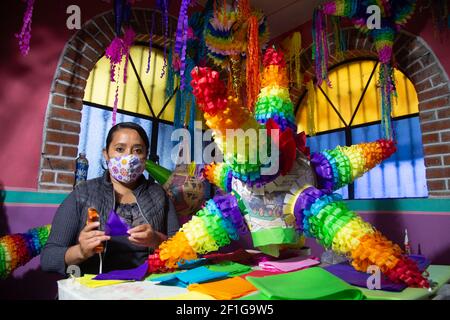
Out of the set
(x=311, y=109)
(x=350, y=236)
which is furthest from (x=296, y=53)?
(x=350, y=236)

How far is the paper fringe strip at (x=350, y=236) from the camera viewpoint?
54 centimetres

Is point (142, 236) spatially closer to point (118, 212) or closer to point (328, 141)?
point (118, 212)

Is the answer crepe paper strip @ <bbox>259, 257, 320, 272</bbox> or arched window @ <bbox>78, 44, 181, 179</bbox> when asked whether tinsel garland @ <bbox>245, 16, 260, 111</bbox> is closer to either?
arched window @ <bbox>78, 44, 181, 179</bbox>

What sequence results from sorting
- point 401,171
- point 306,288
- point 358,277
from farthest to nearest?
point 401,171 → point 358,277 → point 306,288

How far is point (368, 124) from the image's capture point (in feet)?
6.59

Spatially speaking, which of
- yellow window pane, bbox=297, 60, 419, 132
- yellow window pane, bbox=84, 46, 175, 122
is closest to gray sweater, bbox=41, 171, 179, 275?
yellow window pane, bbox=84, 46, 175, 122

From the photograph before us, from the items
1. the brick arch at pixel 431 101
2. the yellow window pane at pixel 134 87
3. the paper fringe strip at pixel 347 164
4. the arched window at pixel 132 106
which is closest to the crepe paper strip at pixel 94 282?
the paper fringe strip at pixel 347 164

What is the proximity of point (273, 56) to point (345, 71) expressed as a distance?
63.7 inches

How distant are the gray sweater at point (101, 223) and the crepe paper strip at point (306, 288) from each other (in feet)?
1.51

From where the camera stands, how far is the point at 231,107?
0.59 m

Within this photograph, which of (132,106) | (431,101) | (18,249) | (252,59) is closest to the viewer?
(18,249)

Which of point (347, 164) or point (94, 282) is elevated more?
point (347, 164)

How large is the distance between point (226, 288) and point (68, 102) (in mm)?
1382

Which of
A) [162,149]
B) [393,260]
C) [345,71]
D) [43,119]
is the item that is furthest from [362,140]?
[43,119]
